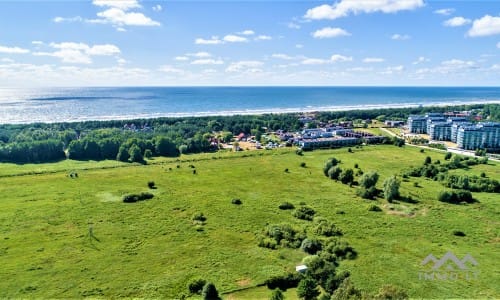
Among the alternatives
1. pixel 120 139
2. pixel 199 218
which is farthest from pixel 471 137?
pixel 120 139

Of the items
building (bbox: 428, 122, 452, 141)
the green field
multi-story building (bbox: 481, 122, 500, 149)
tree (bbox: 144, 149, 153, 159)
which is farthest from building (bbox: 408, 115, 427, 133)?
tree (bbox: 144, 149, 153, 159)

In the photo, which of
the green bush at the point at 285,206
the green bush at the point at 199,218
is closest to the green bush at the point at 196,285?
the green bush at the point at 199,218

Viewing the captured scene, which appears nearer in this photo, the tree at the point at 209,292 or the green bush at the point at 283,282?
the tree at the point at 209,292

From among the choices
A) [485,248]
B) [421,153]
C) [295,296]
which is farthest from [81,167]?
[421,153]

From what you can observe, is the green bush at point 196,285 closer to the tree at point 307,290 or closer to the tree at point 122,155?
the tree at point 307,290

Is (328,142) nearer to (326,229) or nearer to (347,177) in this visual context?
(347,177)

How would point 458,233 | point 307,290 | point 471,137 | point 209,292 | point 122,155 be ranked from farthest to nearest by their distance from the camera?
point 471,137 → point 122,155 → point 458,233 → point 209,292 → point 307,290
